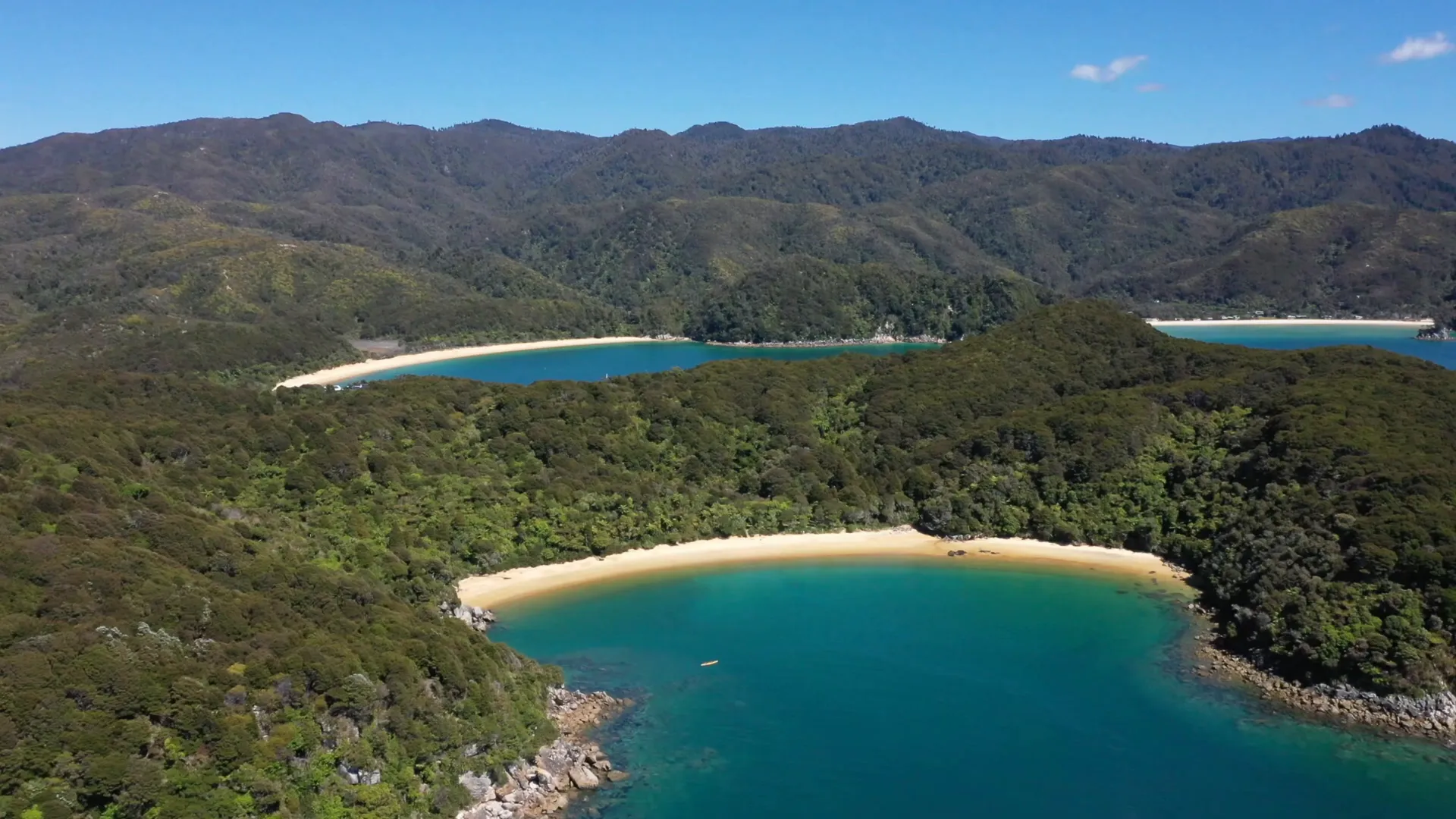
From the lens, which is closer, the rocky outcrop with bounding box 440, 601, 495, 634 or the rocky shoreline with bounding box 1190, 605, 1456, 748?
the rocky shoreline with bounding box 1190, 605, 1456, 748

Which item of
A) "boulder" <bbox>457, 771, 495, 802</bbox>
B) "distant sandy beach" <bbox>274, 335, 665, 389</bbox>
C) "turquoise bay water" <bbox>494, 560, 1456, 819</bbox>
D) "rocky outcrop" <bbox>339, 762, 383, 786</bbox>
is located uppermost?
"distant sandy beach" <bbox>274, 335, 665, 389</bbox>

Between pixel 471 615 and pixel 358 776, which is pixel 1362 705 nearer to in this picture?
pixel 358 776

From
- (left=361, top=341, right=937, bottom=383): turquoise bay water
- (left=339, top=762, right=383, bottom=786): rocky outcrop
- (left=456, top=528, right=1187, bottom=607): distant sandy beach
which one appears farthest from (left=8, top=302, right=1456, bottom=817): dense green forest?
(left=361, top=341, right=937, bottom=383): turquoise bay water

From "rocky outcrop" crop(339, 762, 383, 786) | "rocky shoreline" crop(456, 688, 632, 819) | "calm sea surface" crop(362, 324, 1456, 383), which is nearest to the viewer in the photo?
"rocky outcrop" crop(339, 762, 383, 786)

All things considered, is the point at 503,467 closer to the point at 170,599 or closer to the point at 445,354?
the point at 170,599

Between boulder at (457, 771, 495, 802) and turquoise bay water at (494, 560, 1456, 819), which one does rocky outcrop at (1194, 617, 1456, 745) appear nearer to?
turquoise bay water at (494, 560, 1456, 819)

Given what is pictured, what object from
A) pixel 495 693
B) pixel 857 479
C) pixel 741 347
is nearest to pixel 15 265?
pixel 741 347

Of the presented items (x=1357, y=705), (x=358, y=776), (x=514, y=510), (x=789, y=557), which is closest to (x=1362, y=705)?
→ (x=1357, y=705)
